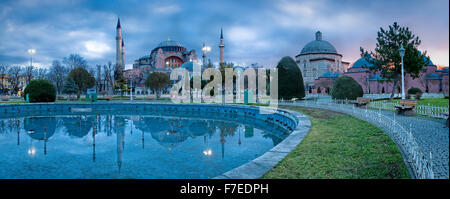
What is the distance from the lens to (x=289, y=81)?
92.9 feet

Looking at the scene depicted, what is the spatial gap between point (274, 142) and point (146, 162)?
6263 mm

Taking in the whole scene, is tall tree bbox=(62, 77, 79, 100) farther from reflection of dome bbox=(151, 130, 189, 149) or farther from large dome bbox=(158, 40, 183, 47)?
large dome bbox=(158, 40, 183, 47)

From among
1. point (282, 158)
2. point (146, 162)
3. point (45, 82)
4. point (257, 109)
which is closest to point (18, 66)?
point (45, 82)

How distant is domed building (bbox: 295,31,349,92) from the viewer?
6450 cm

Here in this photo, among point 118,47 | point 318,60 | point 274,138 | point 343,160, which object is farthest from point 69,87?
point 318,60

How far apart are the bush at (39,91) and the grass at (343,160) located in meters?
36.6

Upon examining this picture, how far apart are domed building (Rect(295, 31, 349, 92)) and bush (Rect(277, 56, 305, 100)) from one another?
38.5m

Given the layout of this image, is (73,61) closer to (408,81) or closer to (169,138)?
(169,138)

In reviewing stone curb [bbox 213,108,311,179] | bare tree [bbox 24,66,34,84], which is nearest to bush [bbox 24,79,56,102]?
bare tree [bbox 24,66,34,84]

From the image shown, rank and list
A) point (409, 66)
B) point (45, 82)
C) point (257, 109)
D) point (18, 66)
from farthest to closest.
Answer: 1. point (18, 66)
2. point (45, 82)
3. point (409, 66)
4. point (257, 109)

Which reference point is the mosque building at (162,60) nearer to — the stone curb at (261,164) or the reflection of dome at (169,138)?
the reflection of dome at (169,138)

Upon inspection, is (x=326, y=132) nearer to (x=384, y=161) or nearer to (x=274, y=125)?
(x=384, y=161)

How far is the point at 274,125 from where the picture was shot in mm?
17531

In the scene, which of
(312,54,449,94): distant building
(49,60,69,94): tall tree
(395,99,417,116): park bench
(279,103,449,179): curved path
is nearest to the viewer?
(279,103,449,179): curved path
